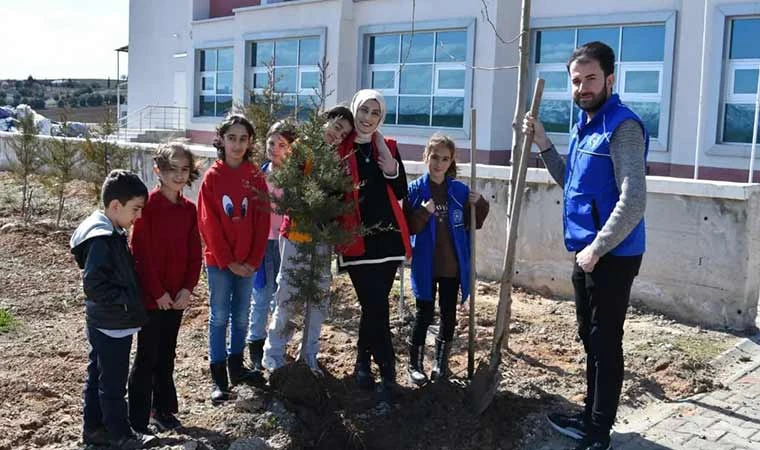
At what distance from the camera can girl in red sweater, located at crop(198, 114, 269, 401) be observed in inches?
178

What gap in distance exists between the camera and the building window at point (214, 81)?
27406 mm

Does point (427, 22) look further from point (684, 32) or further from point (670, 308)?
point (670, 308)

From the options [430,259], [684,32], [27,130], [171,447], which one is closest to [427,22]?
[684,32]

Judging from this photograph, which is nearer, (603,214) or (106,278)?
(106,278)

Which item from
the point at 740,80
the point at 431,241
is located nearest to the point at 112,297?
the point at 431,241

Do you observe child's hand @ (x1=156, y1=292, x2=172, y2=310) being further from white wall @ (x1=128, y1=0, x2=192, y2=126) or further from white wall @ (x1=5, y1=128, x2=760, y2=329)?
white wall @ (x1=128, y1=0, x2=192, y2=126)

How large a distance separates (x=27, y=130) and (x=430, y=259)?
983 centimetres

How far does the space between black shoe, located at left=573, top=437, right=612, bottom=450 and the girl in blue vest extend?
1081 millimetres

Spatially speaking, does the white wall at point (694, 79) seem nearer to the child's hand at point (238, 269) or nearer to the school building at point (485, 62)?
the school building at point (485, 62)

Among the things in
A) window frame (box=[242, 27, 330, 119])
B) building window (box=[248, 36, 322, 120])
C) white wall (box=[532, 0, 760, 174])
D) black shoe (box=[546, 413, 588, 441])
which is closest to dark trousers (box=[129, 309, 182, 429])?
black shoe (box=[546, 413, 588, 441])

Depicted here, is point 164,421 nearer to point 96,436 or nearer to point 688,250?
point 96,436

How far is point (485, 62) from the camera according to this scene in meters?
18.7

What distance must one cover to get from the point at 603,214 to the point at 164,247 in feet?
7.69

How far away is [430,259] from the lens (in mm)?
4883
